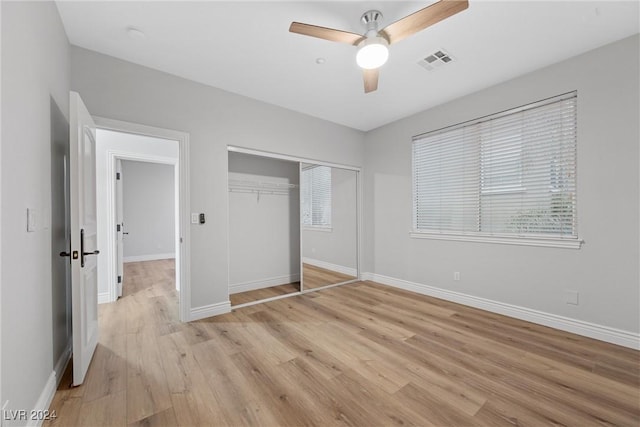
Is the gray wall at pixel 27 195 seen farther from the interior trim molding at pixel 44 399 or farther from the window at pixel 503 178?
the window at pixel 503 178

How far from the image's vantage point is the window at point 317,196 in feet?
14.8

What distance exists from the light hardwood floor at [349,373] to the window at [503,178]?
108 cm

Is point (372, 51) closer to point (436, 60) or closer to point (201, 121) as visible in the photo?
point (436, 60)

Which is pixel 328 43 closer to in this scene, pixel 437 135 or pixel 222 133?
pixel 222 133

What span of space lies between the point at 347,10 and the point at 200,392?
2.95 metres

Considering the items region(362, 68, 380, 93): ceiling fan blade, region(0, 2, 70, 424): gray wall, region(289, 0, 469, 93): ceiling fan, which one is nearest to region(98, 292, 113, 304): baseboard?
region(0, 2, 70, 424): gray wall

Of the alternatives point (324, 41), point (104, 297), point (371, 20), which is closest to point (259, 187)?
point (324, 41)

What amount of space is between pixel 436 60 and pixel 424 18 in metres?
1.04

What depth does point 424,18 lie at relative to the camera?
5.80 feet

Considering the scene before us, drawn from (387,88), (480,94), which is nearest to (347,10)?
(387,88)

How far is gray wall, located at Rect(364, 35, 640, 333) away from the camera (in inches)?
92.7

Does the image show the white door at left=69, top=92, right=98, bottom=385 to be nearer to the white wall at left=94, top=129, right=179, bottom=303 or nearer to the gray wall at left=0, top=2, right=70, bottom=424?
the gray wall at left=0, top=2, right=70, bottom=424

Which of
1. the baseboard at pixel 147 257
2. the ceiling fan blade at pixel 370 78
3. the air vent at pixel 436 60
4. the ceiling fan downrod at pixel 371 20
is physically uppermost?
the air vent at pixel 436 60

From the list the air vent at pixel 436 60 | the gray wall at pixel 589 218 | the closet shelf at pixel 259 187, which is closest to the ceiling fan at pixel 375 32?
the air vent at pixel 436 60
